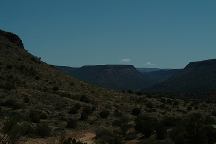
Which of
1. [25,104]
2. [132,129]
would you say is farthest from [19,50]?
[132,129]

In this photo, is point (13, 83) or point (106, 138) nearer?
point (106, 138)

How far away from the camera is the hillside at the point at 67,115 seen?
92.3ft

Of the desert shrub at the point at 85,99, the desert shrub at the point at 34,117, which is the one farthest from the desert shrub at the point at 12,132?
the desert shrub at the point at 85,99

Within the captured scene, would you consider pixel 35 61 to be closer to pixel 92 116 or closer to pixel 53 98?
pixel 53 98

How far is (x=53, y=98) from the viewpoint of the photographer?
5284 centimetres

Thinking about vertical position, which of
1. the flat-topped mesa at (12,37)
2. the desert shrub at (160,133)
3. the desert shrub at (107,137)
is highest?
the flat-topped mesa at (12,37)

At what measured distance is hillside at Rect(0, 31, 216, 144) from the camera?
1107 inches

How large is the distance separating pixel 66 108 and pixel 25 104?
4.20m

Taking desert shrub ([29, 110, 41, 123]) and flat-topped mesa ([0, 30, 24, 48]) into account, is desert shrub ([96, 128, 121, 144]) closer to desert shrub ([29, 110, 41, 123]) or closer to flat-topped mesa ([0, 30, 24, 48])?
desert shrub ([29, 110, 41, 123])

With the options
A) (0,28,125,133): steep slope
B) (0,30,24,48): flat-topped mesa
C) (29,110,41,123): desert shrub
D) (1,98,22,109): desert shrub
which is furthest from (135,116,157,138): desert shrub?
(0,30,24,48): flat-topped mesa

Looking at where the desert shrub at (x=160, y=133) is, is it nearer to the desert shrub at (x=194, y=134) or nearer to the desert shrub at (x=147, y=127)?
the desert shrub at (x=147, y=127)

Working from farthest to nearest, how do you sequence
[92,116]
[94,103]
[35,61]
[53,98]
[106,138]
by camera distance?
[35,61] < [94,103] < [53,98] < [92,116] < [106,138]

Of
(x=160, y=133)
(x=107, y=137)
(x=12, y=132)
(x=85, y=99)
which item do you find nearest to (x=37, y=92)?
(x=85, y=99)

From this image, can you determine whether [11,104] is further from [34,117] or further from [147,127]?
[147,127]
